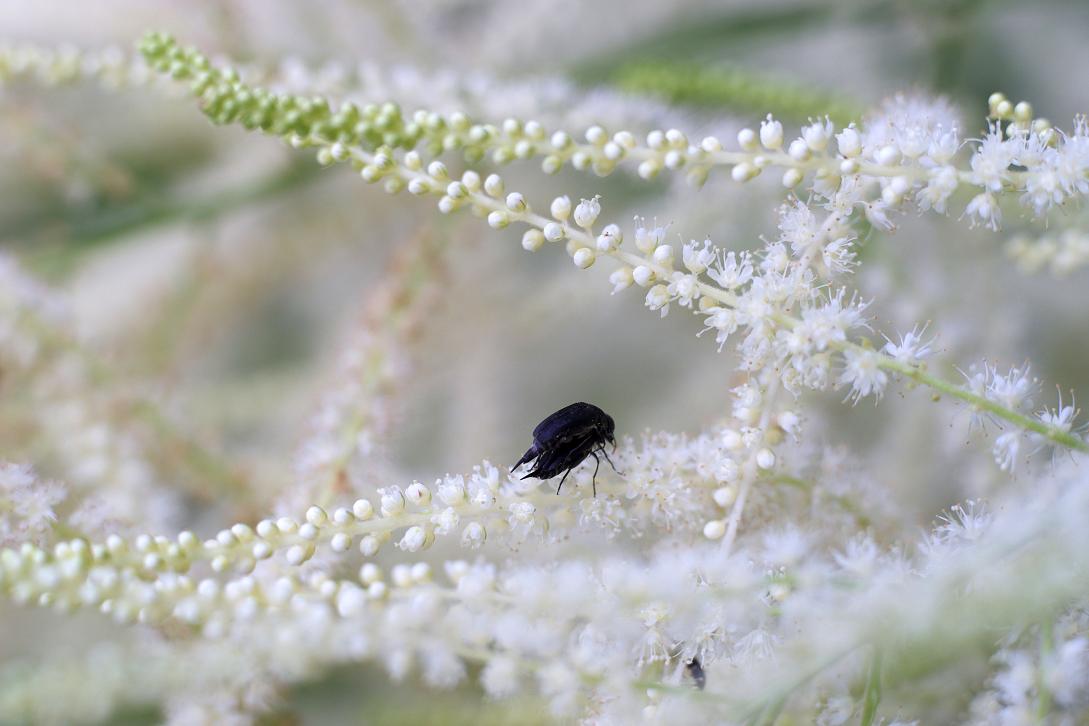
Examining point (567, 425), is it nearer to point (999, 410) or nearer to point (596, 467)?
point (596, 467)

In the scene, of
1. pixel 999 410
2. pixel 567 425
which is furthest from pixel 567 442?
pixel 999 410

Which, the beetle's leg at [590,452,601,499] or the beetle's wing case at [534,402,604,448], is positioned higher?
the beetle's wing case at [534,402,604,448]

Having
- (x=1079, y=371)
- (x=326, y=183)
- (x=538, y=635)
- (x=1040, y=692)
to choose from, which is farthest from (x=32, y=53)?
(x=1079, y=371)

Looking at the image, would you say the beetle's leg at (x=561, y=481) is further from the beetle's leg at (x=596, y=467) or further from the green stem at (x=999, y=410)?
the green stem at (x=999, y=410)

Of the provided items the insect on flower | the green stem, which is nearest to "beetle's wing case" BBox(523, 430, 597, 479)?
the insect on flower

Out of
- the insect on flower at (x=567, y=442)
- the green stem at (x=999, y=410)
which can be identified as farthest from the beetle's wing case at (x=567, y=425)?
the green stem at (x=999, y=410)

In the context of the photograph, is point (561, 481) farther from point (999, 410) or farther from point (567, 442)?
point (999, 410)

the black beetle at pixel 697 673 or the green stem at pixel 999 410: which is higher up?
the green stem at pixel 999 410

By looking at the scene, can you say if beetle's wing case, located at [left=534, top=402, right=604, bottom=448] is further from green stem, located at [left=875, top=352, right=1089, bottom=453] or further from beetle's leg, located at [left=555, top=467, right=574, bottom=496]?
green stem, located at [left=875, top=352, right=1089, bottom=453]

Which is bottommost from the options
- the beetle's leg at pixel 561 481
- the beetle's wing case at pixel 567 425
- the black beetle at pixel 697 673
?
the black beetle at pixel 697 673
